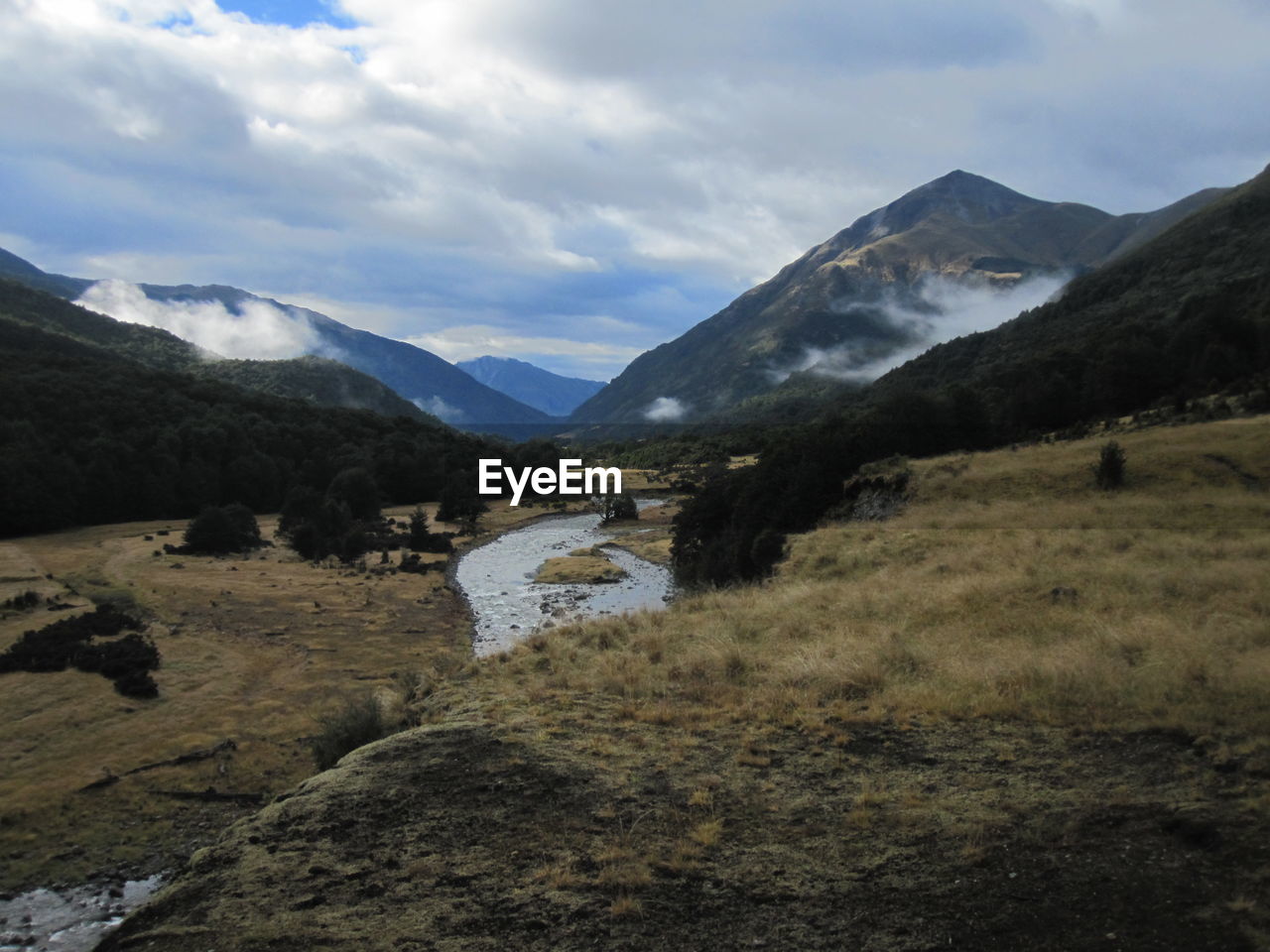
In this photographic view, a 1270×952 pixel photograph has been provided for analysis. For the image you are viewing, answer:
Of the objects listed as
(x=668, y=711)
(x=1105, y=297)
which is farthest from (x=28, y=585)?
(x=1105, y=297)

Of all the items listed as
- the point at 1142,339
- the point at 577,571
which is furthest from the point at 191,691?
the point at 1142,339

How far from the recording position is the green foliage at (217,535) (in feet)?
188

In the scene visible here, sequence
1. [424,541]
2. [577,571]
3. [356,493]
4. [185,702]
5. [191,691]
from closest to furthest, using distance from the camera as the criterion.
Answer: [185,702] < [191,691] < [577,571] < [424,541] < [356,493]

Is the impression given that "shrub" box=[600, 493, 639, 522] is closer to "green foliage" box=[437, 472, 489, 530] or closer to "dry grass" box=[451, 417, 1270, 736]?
"green foliage" box=[437, 472, 489, 530]

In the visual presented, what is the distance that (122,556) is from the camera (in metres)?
52.4

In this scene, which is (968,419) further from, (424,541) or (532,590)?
(424,541)

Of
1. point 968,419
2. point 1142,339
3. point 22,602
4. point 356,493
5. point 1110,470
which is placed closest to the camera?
point 1110,470

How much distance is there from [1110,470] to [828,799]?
75.7 feet

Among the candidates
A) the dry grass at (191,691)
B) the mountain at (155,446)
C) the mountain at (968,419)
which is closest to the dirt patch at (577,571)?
the mountain at (968,419)

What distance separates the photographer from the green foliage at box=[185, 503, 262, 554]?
57.2 meters

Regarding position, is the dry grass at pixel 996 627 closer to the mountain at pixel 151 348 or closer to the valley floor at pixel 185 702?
the valley floor at pixel 185 702

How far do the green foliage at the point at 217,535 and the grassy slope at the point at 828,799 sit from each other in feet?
171

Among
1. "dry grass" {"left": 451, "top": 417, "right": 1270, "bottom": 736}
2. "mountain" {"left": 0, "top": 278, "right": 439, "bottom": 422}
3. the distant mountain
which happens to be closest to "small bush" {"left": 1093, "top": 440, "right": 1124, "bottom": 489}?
"dry grass" {"left": 451, "top": 417, "right": 1270, "bottom": 736}

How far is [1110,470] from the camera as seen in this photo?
25578mm
